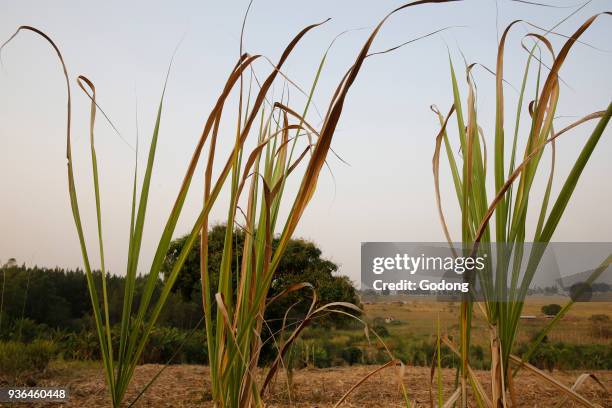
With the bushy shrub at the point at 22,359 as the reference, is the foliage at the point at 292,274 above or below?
above

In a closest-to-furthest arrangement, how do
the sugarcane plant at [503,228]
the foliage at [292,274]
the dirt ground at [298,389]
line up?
1. the sugarcane plant at [503,228]
2. the dirt ground at [298,389]
3. the foliage at [292,274]

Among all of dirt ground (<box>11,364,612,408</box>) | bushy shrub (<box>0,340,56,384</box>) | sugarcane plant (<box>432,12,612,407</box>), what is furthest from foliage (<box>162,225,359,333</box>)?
Result: sugarcane plant (<box>432,12,612,407</box>)

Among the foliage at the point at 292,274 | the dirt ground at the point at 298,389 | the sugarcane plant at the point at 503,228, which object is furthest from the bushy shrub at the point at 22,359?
the sugarcane plant at the point at 503,228

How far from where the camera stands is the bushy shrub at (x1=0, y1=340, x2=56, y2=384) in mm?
4273

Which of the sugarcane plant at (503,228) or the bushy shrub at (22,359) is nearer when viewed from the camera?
the sugarcane plant at (503,228)

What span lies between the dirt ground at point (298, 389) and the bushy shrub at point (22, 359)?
0.41 feet

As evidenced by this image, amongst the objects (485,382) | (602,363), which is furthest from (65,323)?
(602,363)

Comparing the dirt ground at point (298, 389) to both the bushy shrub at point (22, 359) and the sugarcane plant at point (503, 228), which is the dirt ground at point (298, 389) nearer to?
the bushy shrub at point (22, 359)

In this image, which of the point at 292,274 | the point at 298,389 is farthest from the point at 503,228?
→ the point at 292,274

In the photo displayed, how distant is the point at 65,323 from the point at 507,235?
18.1 ft

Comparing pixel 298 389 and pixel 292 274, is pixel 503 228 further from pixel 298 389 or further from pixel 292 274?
pixel 292 274

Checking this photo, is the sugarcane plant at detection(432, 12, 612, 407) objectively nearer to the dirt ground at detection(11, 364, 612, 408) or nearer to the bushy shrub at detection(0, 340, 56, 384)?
the dirt ground at detection(11, 364, 612, 408)

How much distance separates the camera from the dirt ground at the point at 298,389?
3.82 meters

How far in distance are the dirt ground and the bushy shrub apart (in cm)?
13
